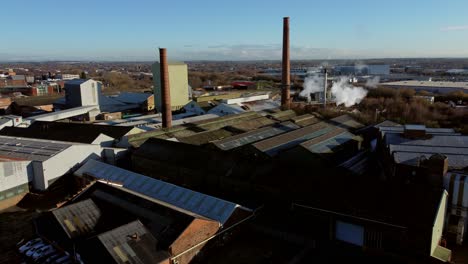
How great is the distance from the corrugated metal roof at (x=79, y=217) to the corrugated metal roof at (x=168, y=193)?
287 centimetres

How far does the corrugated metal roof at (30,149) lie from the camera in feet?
66.1

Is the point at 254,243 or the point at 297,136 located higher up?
the point at 297,136

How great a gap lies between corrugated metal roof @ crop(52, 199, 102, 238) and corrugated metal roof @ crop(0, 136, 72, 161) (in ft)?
24.2

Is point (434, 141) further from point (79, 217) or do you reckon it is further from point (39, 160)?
point (39, 160)

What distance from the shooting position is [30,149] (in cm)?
2150

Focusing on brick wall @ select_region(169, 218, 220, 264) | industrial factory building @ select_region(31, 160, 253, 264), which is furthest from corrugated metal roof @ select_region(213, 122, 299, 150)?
Answer: brick wall @ select_region(169, 218, 220, 264)

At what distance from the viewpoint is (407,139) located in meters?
19.0

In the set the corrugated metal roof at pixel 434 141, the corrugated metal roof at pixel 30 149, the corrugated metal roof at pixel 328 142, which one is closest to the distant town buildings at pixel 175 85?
the corrugated metal roof at pixel 30 149

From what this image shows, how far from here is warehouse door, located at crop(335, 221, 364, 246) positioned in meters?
12.7

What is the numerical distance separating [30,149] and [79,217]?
11.0 metres

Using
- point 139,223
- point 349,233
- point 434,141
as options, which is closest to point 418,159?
point 434,141

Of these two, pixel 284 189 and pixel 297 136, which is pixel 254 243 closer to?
pixel 284 189

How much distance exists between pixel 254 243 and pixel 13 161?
45.5 ft

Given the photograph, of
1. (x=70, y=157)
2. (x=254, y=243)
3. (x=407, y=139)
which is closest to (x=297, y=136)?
(x=407, y=139)
